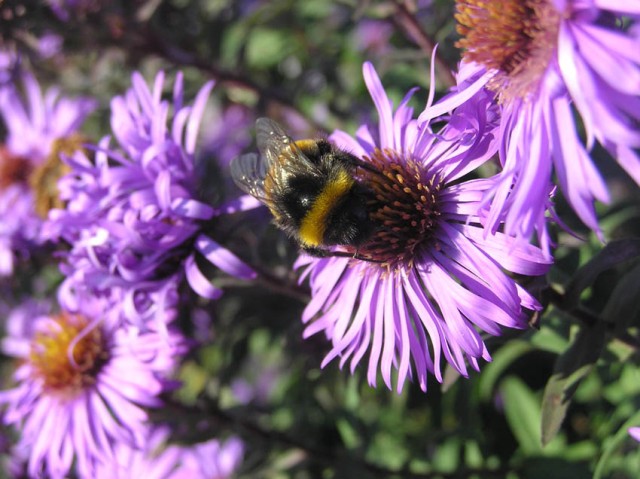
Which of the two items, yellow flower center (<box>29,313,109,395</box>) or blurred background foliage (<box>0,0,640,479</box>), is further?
yellow flower center (<box>29,313,109,395</box>)

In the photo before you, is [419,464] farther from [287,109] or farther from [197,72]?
[197,72]

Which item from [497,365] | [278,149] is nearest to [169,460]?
[497,365]

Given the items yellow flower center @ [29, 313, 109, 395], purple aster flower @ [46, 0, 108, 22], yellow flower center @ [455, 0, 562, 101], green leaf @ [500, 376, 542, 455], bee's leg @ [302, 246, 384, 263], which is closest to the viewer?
yellow flower center @ [455, 0, 562, 101]

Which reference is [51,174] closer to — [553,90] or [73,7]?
[73,7]

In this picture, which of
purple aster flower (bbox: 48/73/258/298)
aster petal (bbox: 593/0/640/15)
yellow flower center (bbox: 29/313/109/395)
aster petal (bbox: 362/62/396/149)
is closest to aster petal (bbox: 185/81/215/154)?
purple aster flower (bbox: 48/73/258/298)

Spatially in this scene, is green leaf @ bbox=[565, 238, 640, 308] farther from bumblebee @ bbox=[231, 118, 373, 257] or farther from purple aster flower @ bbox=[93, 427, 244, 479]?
purple aster flower @ bbox=[93, 427, 244, 479]

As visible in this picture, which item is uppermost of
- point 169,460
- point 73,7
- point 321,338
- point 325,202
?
point 73,7
